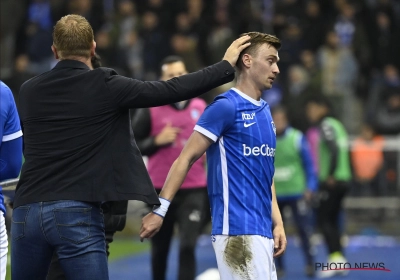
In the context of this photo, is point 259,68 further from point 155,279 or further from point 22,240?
point 155,279

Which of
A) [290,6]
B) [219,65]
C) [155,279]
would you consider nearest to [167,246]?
[155,279]

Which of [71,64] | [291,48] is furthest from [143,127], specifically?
[291,48]

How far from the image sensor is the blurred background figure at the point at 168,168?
945 centimetres

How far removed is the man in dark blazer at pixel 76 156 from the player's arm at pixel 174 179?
24 cm

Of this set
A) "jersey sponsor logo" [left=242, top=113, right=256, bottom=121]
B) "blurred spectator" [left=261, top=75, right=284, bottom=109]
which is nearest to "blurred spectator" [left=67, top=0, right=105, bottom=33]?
"blurred spectator" [left=261, top=75, right=284, bottom=109]

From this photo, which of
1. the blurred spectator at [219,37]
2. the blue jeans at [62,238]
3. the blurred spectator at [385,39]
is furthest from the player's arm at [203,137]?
the blurred spectator at [385,39]

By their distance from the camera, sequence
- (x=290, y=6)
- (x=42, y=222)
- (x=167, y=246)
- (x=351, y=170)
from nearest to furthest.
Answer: (x=42, y=222)
(x=167, y=246)
(x=351, y=170)
(x=290, y=6)

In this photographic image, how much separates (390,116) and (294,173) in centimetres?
609

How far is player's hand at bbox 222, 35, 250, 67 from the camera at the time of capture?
5.92m

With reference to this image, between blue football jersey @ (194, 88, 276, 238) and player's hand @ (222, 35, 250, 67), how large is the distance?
378mm

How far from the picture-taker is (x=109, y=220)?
7.00 meters

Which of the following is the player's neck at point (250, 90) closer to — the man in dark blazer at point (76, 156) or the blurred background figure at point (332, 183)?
the man in dark blazer at point (76, 156)

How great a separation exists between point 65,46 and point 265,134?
1.52 m

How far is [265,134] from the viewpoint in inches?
247
